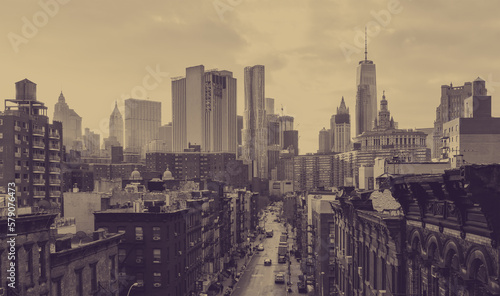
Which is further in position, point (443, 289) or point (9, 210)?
point (9, 210)

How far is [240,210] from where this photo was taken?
458 ft

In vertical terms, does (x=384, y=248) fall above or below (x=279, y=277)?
above

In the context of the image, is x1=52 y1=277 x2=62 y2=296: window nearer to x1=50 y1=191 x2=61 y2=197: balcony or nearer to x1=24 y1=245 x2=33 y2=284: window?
x1=24 y1=245 x2=33 y2=284: window

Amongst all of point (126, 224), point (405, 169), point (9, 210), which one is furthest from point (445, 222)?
point (126, 224)

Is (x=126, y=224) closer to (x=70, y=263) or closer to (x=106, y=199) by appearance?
(x=106, y=199)

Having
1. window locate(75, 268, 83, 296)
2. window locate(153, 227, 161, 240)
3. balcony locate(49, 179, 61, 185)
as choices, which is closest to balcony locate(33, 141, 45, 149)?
balcony locate(49, 179, 61, 185)

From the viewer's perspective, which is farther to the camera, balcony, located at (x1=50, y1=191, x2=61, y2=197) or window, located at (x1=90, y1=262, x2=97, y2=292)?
balcony, located at (x1=50, y1=191, x2=61, y2=197)

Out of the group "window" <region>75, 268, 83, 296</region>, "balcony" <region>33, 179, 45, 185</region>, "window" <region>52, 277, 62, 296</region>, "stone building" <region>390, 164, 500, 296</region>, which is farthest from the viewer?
"balcony" <region>33, 179, 45, 185</region>

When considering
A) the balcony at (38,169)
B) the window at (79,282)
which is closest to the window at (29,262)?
the window at (79,282)

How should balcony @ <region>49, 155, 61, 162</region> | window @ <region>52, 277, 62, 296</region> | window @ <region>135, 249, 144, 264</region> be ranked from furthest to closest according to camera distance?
balcony @ <region>49, 155, 61, 162</region>, window @ <region>135, 249, 144, 264</region>, window @ <region>52, 277, 62, 296</region>

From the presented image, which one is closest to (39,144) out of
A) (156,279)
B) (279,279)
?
(279,279)

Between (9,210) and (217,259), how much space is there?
7446 centimetres

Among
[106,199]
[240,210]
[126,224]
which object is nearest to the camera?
[126,224]

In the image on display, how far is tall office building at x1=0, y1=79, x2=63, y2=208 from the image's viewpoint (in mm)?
91562
